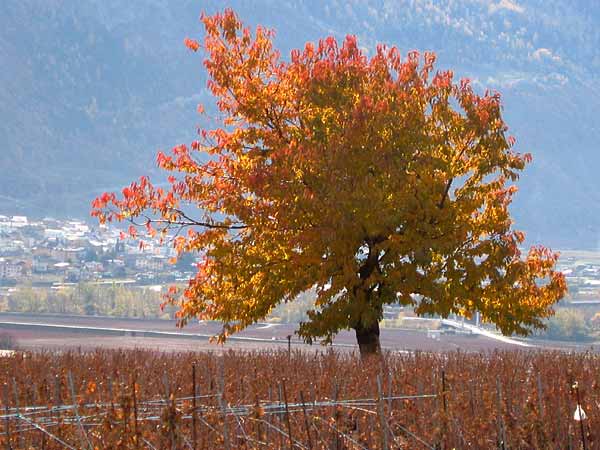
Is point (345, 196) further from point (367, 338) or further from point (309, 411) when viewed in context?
point (309, 411)

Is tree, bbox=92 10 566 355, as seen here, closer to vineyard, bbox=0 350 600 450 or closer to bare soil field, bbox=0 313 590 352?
vineyard, bbox=0 350 600 450

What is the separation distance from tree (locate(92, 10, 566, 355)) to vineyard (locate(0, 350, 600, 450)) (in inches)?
279

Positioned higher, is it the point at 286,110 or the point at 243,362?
the point at 286,110

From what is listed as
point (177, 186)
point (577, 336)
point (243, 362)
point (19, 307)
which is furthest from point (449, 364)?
point (19, 307)

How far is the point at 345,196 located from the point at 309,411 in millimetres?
11179

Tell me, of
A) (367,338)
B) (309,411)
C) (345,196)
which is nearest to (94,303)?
(367,338)

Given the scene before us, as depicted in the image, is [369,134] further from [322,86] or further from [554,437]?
[554,437]

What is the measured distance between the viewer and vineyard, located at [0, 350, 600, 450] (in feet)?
24.4

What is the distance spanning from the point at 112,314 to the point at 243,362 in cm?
15356

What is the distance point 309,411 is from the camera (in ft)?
31.8

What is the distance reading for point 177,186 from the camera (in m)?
23.3

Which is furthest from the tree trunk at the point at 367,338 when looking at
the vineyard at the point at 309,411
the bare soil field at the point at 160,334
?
the bare soil field at the point at 160,334

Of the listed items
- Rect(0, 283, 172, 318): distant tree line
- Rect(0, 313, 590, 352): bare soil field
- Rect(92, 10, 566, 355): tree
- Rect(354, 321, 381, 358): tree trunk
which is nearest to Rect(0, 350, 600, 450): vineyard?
Rect(92, 10, 566, 355): tree

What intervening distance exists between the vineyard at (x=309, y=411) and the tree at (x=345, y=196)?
708 centimetres
